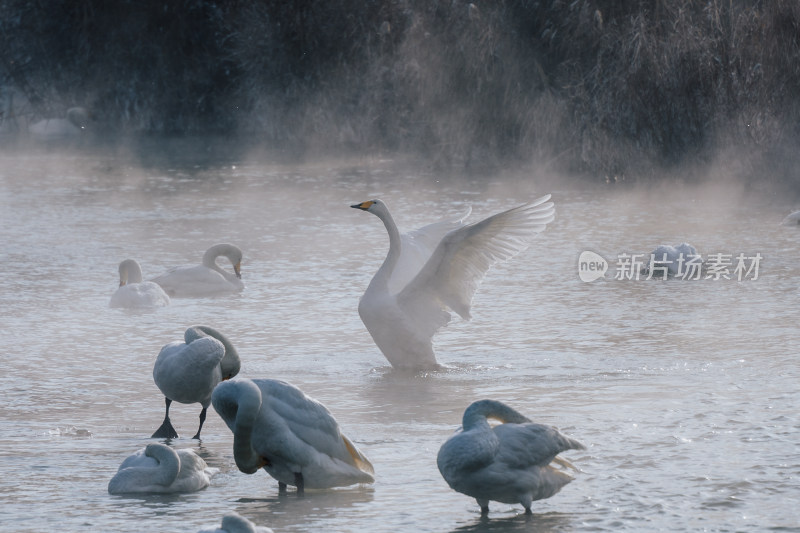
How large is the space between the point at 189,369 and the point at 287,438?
1002 millimetres

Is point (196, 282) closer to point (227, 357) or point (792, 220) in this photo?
point (227, 357)

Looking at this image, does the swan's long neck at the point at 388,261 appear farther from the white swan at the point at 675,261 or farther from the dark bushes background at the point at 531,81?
the dark bushes background at the point at 531,81

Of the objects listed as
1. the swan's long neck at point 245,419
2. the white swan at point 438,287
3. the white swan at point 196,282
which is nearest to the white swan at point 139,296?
the white swan at point 196,282

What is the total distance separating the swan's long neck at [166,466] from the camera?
550cm

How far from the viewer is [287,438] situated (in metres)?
5.52

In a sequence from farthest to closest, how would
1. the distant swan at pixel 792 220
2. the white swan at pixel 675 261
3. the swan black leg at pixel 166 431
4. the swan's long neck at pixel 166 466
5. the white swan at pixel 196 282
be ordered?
the distant swan at pixel 792 220
the white swan at pixel 675 261
the white swan at pixel 196 282
the swan black leg at pixel 166 431
the swan's long neck at pixel 166 466

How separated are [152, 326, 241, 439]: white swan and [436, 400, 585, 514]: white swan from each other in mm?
1655

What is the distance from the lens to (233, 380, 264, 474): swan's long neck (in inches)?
211

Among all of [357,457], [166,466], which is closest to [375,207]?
[357,457]

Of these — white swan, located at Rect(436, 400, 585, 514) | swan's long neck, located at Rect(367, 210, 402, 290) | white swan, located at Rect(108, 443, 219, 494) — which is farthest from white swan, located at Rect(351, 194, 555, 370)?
white swan, located at Rect(436, 400, 585, 514)

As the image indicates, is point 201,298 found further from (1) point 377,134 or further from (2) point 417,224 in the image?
(1) point 377,134

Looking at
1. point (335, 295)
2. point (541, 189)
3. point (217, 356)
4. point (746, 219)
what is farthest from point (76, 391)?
point (541, 189)

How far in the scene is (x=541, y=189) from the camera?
17.5m

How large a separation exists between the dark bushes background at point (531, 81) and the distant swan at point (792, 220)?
11.4 ft
